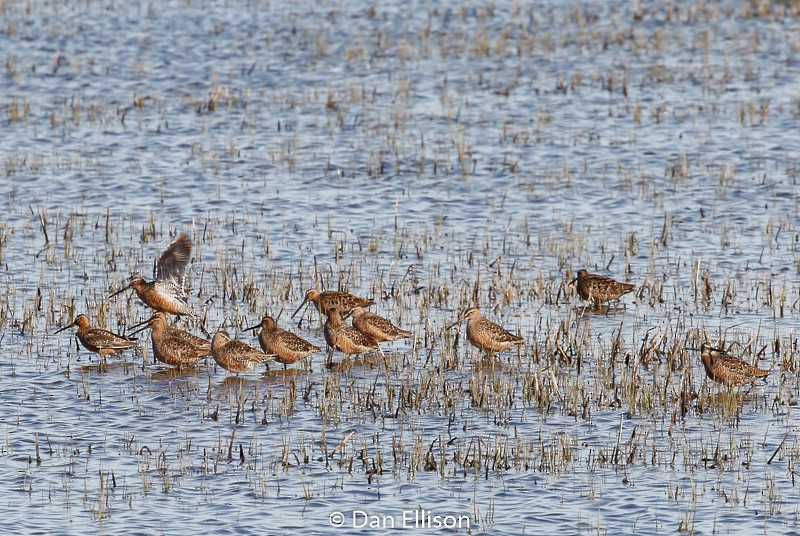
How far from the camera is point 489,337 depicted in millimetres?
13578

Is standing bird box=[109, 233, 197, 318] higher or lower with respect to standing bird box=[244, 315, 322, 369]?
higher

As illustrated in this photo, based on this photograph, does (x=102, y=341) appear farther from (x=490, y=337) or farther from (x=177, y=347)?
(x=490, y=337)

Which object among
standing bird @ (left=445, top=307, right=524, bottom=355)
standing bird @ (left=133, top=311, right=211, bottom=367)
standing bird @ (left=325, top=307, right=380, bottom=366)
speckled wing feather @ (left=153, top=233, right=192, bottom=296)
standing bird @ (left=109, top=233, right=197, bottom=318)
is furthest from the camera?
speckled wing feather @ (left=153, top=233, right=192, bottom=296)

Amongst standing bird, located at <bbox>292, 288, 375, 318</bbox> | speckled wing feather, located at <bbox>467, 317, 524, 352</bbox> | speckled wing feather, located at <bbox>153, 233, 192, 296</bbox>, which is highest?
speckled wing feather, located at <bbox>153, 233, 192, 296</bbox>

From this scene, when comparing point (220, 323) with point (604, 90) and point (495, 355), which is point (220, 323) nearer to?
point (495, 355)

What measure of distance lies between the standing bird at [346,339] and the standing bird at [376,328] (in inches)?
4.1

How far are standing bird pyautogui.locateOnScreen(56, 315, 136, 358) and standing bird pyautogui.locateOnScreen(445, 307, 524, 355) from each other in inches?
133

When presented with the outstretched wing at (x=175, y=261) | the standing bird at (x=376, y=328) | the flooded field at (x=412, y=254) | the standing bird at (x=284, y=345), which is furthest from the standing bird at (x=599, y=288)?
the outstretched wing at (x=175, y=261)

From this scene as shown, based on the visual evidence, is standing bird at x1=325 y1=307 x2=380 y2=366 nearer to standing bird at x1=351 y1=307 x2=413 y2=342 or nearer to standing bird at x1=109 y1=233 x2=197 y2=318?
standing bird at x1=351 y1=307 x2=413 y2=342

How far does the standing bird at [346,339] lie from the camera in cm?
1372

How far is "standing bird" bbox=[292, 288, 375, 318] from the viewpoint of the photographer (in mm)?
14813

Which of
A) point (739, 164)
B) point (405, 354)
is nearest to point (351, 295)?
point (405, 354)

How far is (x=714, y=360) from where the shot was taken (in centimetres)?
1240

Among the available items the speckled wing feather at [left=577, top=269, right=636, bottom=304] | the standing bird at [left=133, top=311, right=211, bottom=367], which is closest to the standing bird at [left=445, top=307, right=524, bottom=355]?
the speckled wing feather at [left=577, top=269, right=636, bottom=304]
